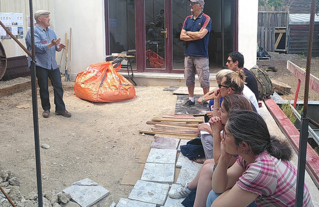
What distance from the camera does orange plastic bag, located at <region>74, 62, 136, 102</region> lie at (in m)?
6.25

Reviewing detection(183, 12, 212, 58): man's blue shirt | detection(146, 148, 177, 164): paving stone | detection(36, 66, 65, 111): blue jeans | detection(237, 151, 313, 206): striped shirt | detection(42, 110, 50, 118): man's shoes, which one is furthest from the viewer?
detection(183, 12, 212, 58): man's blue shirt

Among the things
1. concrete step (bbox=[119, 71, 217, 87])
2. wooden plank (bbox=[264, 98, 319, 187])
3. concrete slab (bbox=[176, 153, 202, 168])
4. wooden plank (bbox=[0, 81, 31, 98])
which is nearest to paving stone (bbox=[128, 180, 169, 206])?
concrete slab (bbox=[176, 153, 202, 168])

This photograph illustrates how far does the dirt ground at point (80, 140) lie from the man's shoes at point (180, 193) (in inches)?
18.3

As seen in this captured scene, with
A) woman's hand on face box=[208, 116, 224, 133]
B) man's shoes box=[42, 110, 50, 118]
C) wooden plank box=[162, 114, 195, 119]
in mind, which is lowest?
wooden plank box=[162, 114, 195, 119]

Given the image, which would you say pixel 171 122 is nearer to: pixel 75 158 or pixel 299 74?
pixel 75 158

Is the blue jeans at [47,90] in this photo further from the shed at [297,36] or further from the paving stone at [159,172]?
the shed at [297,36]

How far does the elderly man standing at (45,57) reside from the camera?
499 centimetres

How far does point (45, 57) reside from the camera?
5.09 metres

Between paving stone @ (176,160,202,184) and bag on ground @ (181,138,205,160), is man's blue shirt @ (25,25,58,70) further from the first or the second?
paving stone @ (176,160,202,184)

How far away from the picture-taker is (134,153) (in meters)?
4.16

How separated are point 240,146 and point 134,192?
158 cm

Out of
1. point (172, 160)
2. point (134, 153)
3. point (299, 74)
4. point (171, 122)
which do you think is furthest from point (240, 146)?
point (299, 74)

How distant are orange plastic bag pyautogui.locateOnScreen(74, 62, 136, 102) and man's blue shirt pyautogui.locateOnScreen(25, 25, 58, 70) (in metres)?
1.17

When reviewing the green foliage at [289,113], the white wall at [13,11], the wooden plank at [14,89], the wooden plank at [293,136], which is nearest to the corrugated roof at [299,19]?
the green foliage at [289,113]
